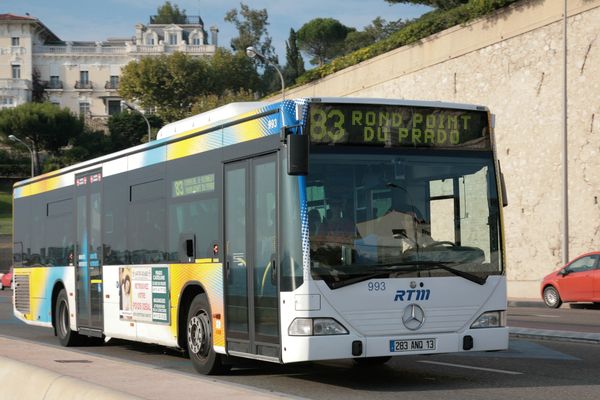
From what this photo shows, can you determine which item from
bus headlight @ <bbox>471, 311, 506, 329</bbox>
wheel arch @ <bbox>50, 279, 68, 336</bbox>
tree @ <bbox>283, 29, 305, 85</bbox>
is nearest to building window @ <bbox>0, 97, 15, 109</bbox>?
tree @ <bbox>283, 29, 305, 85</bbox>

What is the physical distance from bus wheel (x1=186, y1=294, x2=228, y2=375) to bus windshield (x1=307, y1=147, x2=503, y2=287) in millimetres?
2532

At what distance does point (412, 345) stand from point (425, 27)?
108 ft

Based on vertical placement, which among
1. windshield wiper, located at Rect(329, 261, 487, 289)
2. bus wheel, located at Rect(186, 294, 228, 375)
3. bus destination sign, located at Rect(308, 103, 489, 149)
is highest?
bus destination sign, located at Rect(308, 103, 489, 149)

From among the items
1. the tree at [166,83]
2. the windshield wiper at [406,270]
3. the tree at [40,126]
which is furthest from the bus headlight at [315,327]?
the tree at [40,126]

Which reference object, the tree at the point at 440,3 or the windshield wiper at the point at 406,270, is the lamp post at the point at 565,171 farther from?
the windshield wiper at the point at 406,270

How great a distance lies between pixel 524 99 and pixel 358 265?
2593 centimetres

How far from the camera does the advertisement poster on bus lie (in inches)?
563

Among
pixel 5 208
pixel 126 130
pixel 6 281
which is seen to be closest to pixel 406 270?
pixel 6 281

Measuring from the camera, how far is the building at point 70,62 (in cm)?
14262

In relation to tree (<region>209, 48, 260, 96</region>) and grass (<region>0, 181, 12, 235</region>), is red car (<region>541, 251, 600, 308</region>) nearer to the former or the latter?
grass (<region>0, 181, 12, 235</region>)

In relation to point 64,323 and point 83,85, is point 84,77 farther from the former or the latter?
point 64,323

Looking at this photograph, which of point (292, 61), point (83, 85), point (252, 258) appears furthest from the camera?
point (83, 85)

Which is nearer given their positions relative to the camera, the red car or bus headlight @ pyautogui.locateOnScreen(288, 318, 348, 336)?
bus headlight @ pyautogui.locateOnScreen(288, 318, 348, 336)

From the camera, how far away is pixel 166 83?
334 feet
